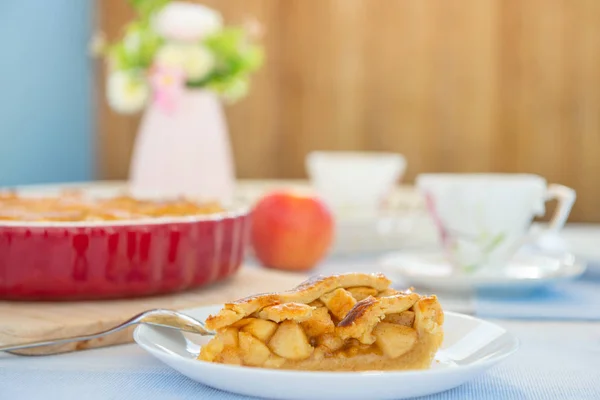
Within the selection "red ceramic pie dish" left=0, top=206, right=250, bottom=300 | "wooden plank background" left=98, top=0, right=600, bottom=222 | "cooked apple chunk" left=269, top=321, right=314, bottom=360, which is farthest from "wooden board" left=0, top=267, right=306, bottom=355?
"wooden plank background" left=98, top=0, right=600, bottom=222

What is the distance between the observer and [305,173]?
3512 mm

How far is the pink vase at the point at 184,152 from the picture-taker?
1.83 meters

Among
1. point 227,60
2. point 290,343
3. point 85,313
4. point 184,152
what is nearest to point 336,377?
point 290,343

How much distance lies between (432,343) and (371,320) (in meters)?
0.05

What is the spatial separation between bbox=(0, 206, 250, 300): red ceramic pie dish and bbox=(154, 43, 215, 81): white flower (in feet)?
2.65

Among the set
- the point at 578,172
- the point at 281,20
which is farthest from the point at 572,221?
the point at 281,20

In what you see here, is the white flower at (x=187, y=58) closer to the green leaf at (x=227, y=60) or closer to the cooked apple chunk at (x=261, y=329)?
the green leaf at (x=227, y=60)

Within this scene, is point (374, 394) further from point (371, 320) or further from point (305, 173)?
point (305, 173)

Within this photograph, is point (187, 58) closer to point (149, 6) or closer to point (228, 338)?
point (149, 6)

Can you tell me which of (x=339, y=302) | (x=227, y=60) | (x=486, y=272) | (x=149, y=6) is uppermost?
(x=149, y=6)

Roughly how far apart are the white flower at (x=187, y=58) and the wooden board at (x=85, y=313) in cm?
76

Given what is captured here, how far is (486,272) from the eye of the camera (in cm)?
123

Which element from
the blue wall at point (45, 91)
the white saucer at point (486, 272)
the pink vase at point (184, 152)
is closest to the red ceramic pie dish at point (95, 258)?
the white saucer at point (486, 272)

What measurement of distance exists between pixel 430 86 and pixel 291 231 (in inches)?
82.8
